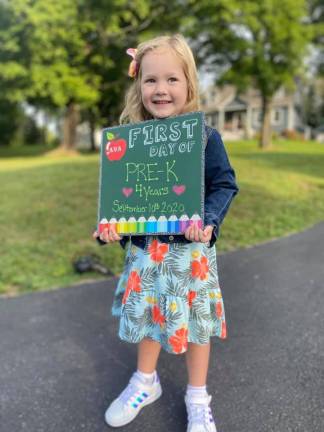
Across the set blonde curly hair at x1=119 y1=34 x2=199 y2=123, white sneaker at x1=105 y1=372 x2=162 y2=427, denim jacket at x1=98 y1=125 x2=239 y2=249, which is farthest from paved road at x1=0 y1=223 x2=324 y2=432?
blonde curly hair at x1=119 y1=34 x2=199 y2=123

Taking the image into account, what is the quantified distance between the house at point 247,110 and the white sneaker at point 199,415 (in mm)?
41958

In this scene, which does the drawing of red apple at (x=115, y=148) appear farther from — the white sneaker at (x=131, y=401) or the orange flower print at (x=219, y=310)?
the white sneaker at (x=131, y=401)

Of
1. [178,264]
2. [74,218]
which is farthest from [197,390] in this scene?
[74,218]

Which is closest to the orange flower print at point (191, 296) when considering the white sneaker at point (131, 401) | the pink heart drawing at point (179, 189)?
the pink heart drawing at point (179, 189)

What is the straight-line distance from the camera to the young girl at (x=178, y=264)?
2008 mm

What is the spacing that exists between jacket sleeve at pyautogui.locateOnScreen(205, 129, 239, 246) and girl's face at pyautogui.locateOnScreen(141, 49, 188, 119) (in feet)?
0.81

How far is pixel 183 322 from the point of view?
2.01m

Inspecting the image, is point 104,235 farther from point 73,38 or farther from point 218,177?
point 73,38

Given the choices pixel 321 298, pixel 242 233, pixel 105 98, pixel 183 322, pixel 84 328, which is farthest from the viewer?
pixel 105 98

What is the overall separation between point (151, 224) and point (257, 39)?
21.7 m

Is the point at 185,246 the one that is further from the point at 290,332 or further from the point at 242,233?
the point at 242,233

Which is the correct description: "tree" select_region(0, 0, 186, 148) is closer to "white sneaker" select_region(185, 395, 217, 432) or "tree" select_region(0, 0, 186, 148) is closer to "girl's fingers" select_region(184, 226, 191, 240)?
"girl's fingers" select_region(184, 226, 191, 240)

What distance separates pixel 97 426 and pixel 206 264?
1044 millimetres

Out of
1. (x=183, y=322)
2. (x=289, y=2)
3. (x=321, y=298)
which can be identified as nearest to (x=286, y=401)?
(x=183, y=322)
